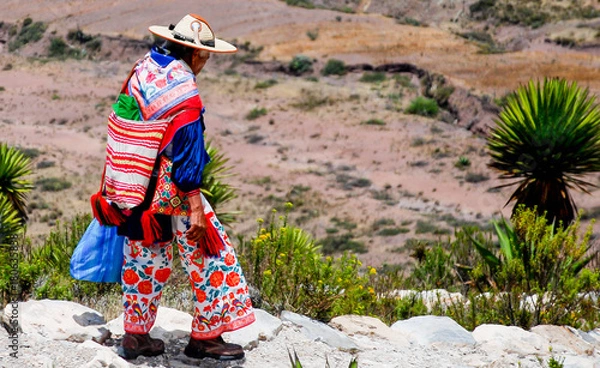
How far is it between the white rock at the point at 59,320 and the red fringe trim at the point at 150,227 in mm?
740

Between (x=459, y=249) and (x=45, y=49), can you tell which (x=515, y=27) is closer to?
(x=45, y=49)

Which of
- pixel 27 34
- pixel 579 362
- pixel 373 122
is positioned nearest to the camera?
pixel 579 362

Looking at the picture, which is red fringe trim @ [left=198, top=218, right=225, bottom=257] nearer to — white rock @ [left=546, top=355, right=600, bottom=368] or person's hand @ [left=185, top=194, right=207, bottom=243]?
person's hand @ [left=185, top=194, right=207, bottom=243]

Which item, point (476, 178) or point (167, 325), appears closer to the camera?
point (167, 325)

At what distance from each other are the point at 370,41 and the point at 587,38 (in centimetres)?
1081

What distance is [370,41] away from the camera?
4594cm

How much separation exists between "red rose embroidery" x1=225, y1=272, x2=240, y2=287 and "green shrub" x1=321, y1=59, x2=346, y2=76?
37775 mm

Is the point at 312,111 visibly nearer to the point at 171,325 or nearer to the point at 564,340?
the point at 564,340

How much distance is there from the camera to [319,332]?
16.8ft

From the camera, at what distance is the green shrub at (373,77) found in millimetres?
40500

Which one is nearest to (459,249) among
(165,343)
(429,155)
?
(165,343)

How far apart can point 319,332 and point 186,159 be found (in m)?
1.50

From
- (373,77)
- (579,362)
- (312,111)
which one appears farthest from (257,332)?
(373,77)

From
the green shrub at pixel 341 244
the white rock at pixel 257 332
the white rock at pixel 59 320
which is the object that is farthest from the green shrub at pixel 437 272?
the green shrub at pixel 341 244
